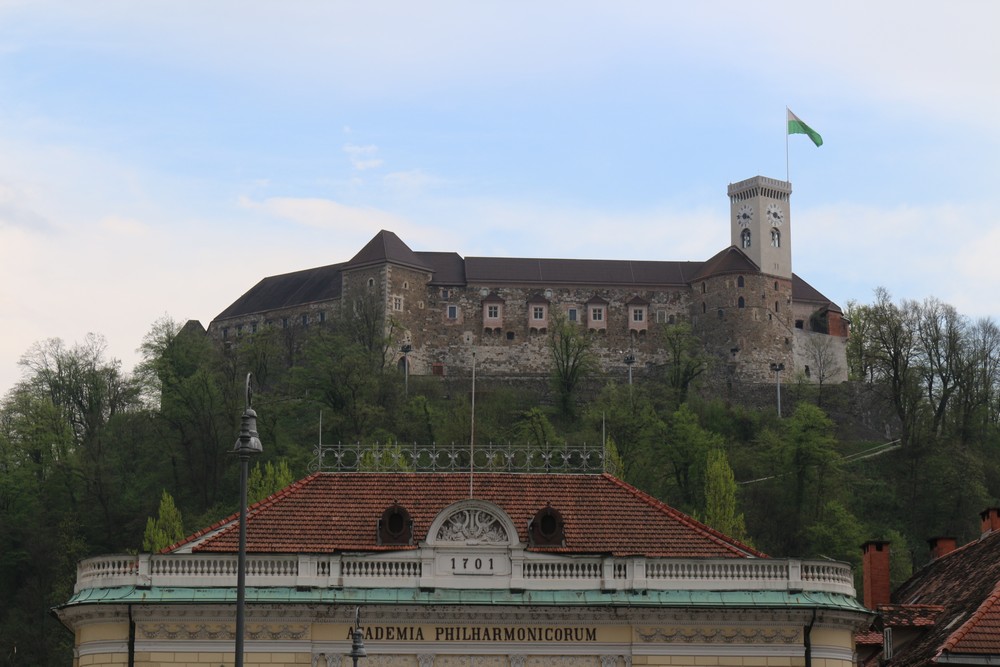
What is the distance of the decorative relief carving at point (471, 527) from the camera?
48.2 metres

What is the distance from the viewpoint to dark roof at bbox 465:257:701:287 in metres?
179

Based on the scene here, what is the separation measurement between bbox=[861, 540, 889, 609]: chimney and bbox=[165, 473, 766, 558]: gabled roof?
11.4 m

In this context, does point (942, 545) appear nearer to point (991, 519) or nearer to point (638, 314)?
point (991, 519)

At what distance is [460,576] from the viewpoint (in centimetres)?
4791

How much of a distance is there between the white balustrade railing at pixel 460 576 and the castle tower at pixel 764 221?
435 ft

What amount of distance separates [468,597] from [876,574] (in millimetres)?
18110

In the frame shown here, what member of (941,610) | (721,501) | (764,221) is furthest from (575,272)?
(941,610)

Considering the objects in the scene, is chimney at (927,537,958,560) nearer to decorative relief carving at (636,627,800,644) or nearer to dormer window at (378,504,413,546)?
decorative relief carving at (636,627,800,644)

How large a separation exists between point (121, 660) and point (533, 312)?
131286 millimetres

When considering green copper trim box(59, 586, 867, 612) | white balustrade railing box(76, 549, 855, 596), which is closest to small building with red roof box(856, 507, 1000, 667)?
green copper trim box(59, 586, 867, 612)

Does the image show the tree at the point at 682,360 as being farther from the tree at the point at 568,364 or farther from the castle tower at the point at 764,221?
the castle tower at the point at 764,221

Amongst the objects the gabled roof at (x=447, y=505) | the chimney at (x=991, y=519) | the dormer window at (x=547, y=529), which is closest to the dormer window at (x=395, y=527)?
the gabled roof at (x=447, y=505)

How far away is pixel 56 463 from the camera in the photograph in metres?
130

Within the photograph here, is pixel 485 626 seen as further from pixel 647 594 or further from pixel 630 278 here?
pixel 630 278
